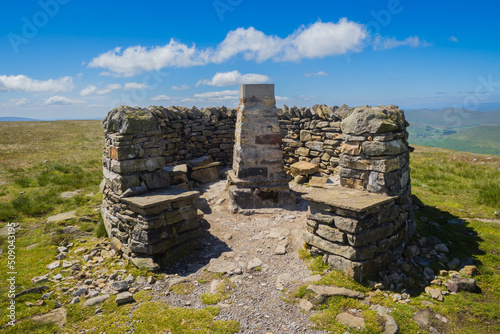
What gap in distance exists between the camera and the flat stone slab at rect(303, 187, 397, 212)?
4547 millimetres

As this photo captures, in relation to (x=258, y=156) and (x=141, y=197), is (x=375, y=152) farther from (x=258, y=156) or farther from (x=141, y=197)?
(x=141, y=197)

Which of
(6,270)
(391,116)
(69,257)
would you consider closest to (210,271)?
(69,257)

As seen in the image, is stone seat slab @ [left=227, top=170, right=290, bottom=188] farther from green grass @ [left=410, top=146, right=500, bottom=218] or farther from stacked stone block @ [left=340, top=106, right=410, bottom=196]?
green grass @ [left=410, top=146, right=500, bottom=218]

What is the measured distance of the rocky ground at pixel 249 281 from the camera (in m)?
3.92

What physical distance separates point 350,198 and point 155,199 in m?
3.65

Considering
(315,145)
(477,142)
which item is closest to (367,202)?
(315,145)

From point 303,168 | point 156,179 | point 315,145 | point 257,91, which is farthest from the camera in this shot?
point 315,145

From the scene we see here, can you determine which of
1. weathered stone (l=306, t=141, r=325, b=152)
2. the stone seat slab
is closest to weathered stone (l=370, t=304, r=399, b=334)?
the stone seat slab

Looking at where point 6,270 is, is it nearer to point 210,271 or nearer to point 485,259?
point 210,271

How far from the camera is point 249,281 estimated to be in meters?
4.77

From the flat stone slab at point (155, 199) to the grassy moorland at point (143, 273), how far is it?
116 centimetres

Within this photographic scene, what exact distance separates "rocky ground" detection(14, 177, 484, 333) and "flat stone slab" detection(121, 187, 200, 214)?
3.86 feet

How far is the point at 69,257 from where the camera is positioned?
574 cm

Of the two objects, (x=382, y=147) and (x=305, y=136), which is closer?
(x=382, y=147)
